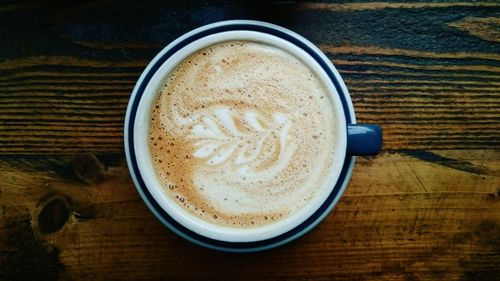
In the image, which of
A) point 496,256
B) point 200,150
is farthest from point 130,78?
point 496,256

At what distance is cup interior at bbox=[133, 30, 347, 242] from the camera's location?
797 millimetres

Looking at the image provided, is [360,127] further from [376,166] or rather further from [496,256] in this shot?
[496,256]

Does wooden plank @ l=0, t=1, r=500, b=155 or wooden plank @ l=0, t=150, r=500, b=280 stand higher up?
wooden plank @ l=0, t=1, r=500, b=155

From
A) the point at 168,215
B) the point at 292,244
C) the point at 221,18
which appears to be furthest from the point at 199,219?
the point at 221,18

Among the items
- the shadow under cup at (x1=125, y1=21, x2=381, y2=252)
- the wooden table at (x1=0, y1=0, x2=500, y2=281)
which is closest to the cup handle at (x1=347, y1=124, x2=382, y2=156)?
the shadow under cup at (x1=125, y1=21, x2=381, y2=252)

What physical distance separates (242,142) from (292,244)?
0.28 m

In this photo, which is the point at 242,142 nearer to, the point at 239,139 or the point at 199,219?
the point at 239,139

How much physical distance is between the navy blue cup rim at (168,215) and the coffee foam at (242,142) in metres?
0.03

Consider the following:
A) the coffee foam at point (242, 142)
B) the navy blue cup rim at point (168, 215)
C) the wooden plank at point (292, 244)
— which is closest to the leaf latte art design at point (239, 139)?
the coffee foam at point (242, 142)

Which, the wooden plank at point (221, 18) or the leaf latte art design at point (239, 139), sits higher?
the wooden plank at point (221, 18)

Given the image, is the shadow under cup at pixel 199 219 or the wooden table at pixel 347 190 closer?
the shadow under cup at pixel 199 219

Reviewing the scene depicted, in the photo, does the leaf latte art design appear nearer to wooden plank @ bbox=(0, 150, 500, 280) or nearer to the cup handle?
the cup handle

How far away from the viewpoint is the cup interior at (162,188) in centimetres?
80

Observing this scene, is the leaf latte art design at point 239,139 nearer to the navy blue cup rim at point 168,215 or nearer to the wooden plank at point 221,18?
the navy blue cup rim at point 168,215
